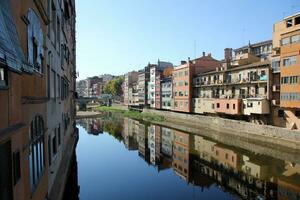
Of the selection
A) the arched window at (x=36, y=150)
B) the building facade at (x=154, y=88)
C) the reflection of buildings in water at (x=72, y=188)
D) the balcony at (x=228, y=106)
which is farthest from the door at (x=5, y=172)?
the building facade at (x=154, y=88)

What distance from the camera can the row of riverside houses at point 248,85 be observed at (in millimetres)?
35531

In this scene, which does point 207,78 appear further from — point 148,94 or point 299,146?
point 148,94

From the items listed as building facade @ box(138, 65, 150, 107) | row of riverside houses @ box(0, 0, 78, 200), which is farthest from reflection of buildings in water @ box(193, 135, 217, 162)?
building facade @ box(138, 65, 150, 107)

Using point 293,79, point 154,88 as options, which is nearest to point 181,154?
point 293,79

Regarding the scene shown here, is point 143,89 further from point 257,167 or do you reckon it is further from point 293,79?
point 257,167

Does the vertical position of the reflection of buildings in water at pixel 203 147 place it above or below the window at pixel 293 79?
below

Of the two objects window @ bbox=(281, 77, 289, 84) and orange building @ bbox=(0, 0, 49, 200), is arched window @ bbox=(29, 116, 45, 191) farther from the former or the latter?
window @ bbox=(281, 77, 289, 84)

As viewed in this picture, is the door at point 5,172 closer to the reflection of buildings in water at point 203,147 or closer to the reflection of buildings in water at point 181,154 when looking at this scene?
the reflection of buildings in water at point 181,154

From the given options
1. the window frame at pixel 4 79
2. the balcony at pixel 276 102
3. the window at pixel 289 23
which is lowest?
the balcony at pixel 276 102

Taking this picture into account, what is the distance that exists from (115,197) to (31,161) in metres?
12.1

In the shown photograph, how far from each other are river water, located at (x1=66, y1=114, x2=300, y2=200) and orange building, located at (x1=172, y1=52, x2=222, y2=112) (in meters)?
21.5

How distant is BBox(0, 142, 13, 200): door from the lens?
5696 mm

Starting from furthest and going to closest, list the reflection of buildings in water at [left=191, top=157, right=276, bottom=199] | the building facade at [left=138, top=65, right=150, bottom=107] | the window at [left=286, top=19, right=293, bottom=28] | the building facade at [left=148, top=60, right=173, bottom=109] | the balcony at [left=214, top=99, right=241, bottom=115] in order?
the building facade at [left=138, top=65, right=150, bottom=107] → the building facade at [left=148, top=60, right=173, bottom=109] → the balcony at [left=214, top=99, right=241, bottom=115] → the window at [left=286, top=19, right=293, bottom=28] → the reflection of buildings in water at [left=191, top=157, right=276, bottom=199]

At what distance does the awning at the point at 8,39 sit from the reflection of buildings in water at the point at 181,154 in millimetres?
20859
